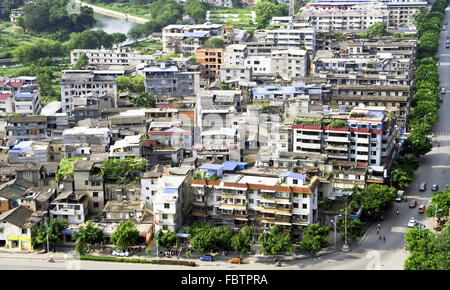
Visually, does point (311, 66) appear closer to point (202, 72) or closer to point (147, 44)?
point (202, 72)

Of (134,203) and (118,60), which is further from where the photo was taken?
(118,60)

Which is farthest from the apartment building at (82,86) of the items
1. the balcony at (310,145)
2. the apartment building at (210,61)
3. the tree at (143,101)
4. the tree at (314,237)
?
the tree at (314,237)

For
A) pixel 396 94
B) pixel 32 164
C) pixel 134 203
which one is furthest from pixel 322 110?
pixel 32 164

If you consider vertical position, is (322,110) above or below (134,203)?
above

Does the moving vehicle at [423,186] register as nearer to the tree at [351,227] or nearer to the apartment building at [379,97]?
the tree at [351,227]

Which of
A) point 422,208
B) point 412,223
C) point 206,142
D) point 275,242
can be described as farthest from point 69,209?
point 422,208

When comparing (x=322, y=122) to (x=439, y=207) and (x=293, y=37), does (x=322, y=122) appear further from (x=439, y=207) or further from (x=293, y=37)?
(x=293, y=37)
